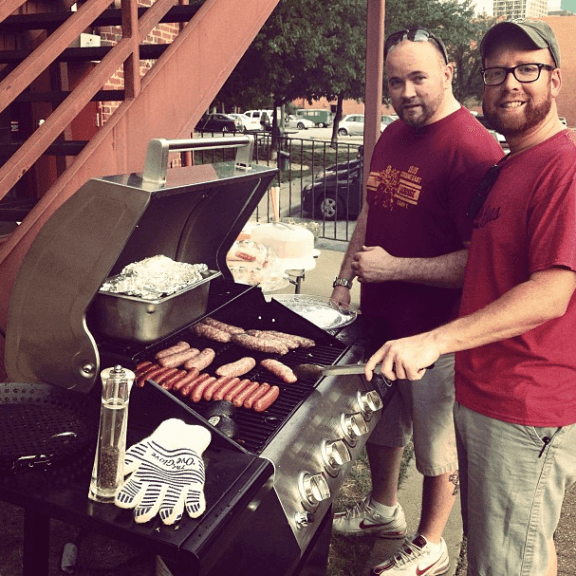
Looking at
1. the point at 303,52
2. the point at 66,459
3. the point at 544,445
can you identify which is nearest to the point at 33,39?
the point at 66,459

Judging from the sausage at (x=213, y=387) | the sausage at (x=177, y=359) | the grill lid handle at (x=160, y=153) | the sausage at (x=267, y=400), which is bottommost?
the sausage at (x=267, y=400)

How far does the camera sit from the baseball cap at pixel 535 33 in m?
2.01

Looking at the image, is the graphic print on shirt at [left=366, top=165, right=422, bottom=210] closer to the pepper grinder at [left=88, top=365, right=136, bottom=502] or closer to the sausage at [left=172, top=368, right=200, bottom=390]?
the sausage at [left=172, top=368, right=200, bottom=390]

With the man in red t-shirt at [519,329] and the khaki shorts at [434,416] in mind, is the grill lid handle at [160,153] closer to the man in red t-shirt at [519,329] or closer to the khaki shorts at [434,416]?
the man in red t-shirt at [519,329]

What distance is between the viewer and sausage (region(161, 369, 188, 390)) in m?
2.29

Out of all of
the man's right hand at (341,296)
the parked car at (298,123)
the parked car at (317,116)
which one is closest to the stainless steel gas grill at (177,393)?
the man's right hand at (341,296)

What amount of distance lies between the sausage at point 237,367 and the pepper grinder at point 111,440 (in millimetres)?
879

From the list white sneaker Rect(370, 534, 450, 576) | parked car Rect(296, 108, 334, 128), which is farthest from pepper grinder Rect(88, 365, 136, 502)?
parked car Rect(296, 108, 334, 128)

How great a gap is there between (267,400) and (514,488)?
0.90 meters

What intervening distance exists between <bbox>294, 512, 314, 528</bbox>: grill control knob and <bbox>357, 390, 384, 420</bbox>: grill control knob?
604 millimetres

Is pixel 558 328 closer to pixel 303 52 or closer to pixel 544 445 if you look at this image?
pixel 544 445

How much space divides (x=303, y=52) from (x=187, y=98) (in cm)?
2354

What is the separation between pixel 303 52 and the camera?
25.9 m

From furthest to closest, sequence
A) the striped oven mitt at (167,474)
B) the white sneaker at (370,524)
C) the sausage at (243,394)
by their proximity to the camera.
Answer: the white sneaker at (370,524) < the sausage at (243,394) < the striped oven mitt at (167,474)
